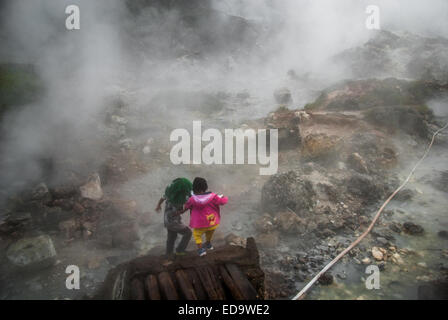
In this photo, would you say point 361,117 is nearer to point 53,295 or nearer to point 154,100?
point 154,100

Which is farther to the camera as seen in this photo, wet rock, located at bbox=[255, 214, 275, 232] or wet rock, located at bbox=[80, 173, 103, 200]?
wet rock, located at bbox=[80, 173, 103, 200]

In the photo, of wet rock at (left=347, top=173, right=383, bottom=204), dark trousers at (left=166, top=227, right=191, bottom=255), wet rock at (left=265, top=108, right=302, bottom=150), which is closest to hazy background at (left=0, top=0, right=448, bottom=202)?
wet rock at (left=265, top=108, right=302, bottom=150)

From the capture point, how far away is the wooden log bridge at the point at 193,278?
2.19m

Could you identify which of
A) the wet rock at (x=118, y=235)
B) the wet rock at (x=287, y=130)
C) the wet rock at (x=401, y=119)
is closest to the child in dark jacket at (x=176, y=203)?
the wet rock at (x=118, y=235)

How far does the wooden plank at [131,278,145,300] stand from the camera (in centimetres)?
217

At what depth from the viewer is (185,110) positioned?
28.0 ft

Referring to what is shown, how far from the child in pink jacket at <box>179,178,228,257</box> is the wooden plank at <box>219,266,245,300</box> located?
29 centimetres

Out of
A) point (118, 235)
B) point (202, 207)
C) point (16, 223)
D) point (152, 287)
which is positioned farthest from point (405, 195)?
point (16, 223)

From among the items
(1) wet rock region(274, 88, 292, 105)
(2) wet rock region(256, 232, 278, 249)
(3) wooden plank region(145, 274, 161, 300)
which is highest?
(1) wet rock region(274, 88, 292, 105)

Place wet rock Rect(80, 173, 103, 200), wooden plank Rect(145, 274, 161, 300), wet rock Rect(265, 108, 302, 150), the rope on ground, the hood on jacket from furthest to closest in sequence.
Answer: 1. wet rock Rect(265, 108, 302, 150)
2. wet rock Rect(80, 173, 103, 200)
3. the rope on ground
4. the hood on jacket
5. wooden plank Rect(145, 274, 161, 300)

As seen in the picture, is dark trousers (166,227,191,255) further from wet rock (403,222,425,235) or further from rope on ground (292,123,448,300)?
wet rock (403,222,425,235)

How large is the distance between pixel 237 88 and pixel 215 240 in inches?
300

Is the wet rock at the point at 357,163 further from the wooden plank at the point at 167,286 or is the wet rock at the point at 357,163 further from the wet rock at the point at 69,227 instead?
the wet rock at the point at 69,227

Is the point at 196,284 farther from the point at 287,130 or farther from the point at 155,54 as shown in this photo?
the point at 155,54
